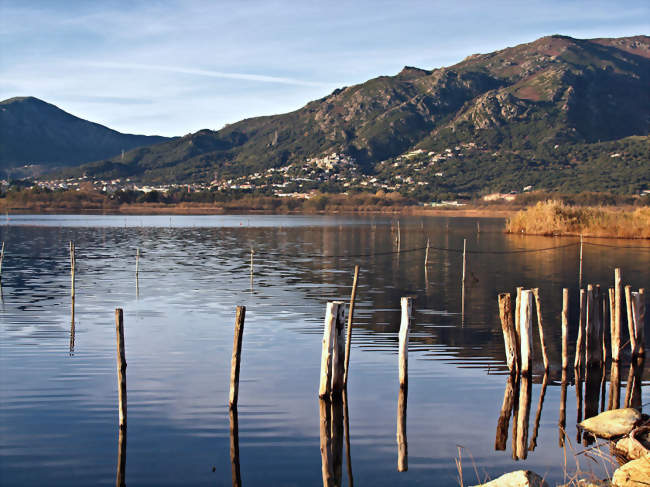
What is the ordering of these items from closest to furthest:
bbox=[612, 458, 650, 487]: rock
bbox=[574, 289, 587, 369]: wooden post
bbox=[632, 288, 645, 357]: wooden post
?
1. bbox=[612, 458, 650, 487]: rock
2. bbox=[574, 289, 587, 369]: wooden post
3. bbox=[632, 288, 645, 357]: wooden post

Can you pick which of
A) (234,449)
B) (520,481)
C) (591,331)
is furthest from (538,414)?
(234,449)

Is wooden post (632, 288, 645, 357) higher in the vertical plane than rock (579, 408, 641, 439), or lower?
higher

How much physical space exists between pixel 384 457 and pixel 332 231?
7573cm

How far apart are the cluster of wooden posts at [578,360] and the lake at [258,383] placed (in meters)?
0.22

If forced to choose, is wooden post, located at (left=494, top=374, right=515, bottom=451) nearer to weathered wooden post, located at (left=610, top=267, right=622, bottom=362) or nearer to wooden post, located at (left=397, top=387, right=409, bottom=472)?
wooden post, located at (left=397, top=387, right=409, bottom=472)

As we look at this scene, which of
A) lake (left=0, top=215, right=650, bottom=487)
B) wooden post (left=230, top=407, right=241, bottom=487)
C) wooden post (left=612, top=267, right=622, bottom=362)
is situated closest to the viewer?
wooden post (left=230, top=407, right=241, bottom=487)

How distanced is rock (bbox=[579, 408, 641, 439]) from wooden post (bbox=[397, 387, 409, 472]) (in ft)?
11.3

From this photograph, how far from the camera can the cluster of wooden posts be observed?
14.6 meters

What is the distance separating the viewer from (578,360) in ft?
58.7

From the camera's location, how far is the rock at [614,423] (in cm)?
1270

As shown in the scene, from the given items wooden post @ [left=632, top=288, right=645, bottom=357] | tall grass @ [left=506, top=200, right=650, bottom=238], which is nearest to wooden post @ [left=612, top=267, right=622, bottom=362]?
wooden post @ [left=632, top=288, right=645, bottom=357]

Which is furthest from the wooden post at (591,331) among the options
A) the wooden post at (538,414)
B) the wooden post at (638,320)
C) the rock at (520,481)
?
the rock at (520,481)

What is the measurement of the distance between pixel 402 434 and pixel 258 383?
4663mm

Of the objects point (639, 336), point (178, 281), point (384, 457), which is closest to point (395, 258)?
point (178, 281)
